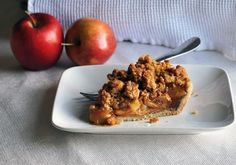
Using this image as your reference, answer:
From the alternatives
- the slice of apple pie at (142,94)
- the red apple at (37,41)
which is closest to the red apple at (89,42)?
the red apple at (37,41)

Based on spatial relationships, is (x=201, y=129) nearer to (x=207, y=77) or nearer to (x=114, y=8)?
(x=207, y=77)

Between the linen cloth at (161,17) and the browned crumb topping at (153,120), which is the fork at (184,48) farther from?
the browned crumb topping at (153,120)

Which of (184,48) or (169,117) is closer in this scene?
(169,117)

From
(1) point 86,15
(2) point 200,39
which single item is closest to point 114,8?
(1) point 86,15

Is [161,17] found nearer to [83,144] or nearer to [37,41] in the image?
[37,41]

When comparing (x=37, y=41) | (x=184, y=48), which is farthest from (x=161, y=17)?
(x=37, y=41)
